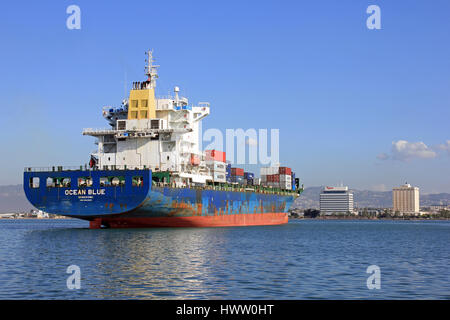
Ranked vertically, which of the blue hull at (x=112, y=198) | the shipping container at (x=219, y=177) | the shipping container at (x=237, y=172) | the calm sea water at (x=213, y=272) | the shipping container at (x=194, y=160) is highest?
the shipping container at (x=194, y=160)

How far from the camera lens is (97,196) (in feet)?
144

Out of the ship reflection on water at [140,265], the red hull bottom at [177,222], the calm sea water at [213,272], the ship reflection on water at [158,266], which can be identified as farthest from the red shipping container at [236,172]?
Answer: the calm sea water at [213,272]

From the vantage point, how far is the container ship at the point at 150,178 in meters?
44.1

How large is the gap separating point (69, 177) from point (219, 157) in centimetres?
1763

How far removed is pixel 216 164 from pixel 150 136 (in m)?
9.22

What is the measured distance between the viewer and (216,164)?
187 ft

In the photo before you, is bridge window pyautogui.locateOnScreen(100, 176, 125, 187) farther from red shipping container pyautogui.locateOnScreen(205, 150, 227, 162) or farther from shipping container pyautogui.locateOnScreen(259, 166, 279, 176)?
shipping container pyautogui.locateOnScreen(259, 166, 279, 176)

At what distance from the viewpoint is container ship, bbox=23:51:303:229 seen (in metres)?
44.1

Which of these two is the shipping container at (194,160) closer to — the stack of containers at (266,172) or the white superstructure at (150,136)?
the white superstructure at (150,136)

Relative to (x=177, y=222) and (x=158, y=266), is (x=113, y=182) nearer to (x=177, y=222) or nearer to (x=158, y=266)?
(x=177, y=222)

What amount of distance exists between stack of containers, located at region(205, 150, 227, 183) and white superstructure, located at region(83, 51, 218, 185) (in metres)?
1.81

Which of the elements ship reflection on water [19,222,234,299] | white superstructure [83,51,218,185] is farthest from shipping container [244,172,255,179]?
ship reflection on water [19,222,234,299]

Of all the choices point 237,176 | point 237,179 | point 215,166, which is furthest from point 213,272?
point 237,176
